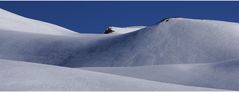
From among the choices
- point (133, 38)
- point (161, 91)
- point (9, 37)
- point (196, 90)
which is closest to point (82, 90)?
point (161, 91)


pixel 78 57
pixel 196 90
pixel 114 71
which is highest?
pixel 78 57

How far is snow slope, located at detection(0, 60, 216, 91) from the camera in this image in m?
6.28

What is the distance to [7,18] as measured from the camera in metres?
33.5

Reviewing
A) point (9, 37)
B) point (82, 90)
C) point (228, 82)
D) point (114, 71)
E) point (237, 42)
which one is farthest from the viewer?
point (9, 37)

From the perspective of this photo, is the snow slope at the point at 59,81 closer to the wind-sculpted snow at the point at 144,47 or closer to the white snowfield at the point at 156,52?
the white snowfield at the point at 156,52

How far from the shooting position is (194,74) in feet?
42.8

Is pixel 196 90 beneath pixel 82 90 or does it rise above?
above

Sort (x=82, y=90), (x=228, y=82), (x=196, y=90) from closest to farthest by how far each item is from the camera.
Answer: (x=82, y=90) < (x=196, y=90) < (x=228, y=82)

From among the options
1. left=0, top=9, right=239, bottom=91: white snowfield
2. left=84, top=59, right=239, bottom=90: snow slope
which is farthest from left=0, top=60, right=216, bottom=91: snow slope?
left=84, top=59, right=239, bottom=90: snow slope

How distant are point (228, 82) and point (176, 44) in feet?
25.9

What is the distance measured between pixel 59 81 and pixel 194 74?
7.01 metres

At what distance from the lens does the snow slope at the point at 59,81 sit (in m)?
6.28

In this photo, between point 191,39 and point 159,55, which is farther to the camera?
point 191,39

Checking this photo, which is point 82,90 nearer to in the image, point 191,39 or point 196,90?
point 196,90
